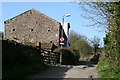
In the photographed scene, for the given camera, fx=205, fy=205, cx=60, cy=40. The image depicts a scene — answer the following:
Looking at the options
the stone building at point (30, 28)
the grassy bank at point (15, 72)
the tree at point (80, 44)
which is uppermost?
the stone building at point (30, 28)

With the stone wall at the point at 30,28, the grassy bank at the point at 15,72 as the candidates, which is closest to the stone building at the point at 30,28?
the stone wall at the point at 30,28

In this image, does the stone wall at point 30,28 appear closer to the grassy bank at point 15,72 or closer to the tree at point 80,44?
the tree at point 80,44

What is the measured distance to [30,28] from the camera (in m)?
38.4

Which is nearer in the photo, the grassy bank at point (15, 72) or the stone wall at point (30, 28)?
the grassy bank at point (15, 72)

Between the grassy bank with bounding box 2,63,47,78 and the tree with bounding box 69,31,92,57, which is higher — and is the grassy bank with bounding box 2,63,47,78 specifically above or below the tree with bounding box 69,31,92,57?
below

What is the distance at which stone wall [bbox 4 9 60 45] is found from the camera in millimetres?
37812

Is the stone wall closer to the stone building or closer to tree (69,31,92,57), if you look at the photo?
the stone building

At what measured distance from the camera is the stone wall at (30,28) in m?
37.8

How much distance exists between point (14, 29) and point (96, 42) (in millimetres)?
19806

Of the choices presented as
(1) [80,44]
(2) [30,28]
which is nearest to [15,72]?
(2) [30,28]

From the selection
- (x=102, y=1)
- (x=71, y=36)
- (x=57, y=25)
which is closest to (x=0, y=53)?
(x=102, y=1)

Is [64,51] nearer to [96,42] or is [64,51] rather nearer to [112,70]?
[112,70]

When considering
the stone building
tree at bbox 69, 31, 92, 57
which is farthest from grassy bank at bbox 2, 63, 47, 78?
tree at bbox 69, 31, 92, 57

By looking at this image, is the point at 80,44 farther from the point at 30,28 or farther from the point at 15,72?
the point at 15,72
